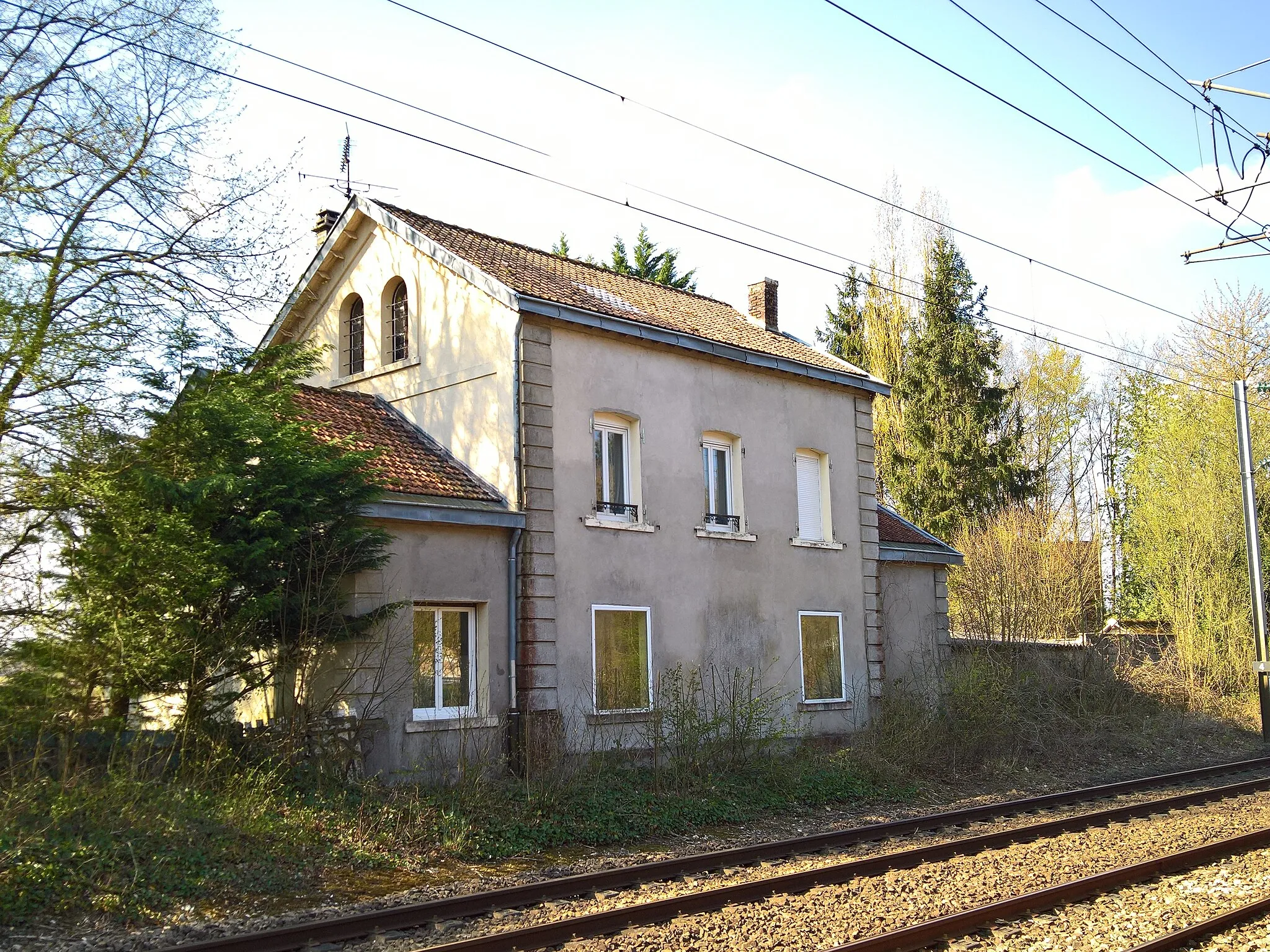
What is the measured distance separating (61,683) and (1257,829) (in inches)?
487

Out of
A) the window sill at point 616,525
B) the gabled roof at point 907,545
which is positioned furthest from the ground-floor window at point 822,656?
the window sill at point 616,525

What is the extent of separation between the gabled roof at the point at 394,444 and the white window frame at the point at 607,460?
171 centimetres

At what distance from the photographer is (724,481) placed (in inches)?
694

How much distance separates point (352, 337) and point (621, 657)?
7.38 metres

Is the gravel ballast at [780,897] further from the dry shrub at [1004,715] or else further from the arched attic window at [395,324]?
the arched attic window at [395,324]

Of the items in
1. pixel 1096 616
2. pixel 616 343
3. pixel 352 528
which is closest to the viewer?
pixel 352 528

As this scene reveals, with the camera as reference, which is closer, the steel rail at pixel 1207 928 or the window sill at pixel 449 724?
the steel rail at pixel 1207 928

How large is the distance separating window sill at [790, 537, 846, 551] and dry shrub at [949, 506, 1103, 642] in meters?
5.69

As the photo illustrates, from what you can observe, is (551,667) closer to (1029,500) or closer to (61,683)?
(61,683)

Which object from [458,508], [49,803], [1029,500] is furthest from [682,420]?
[1029,500]

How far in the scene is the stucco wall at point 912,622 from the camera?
792 inches

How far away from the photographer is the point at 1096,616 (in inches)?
1192

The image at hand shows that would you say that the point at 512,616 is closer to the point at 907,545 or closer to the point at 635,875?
the point at 635,875

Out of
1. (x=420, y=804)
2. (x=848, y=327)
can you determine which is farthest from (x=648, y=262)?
(x=420, y=804)
